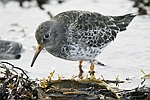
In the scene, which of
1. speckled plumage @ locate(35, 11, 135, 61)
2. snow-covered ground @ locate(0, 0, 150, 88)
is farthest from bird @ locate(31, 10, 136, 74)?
snow-covered ground @ locate(0, 0, 150, 88)

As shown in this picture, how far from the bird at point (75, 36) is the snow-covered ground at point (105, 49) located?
0.91 feet

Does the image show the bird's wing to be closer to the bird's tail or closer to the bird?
the bird

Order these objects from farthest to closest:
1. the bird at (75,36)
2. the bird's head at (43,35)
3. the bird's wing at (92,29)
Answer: the bird's wing at (92,29)
the bird at (75,36)
the bird's head at (43,35)

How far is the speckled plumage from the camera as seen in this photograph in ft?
17.5

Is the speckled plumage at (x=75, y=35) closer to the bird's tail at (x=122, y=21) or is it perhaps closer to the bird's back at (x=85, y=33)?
the bird's back at (x=85, y=33)

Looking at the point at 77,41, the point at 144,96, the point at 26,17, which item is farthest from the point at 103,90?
the point at 26,17

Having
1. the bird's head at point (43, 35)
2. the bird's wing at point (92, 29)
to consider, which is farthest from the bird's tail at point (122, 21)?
the bird's head at point (43, 35)

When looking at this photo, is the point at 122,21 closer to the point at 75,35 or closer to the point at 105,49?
the point at 105,49

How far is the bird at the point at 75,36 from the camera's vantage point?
210 inches

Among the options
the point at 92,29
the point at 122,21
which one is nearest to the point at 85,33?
the point at 92,29

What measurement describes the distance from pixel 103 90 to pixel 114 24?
7.13 feet

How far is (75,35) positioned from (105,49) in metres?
1.13

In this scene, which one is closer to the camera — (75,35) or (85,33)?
(75,35)

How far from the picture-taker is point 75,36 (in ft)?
17.9
